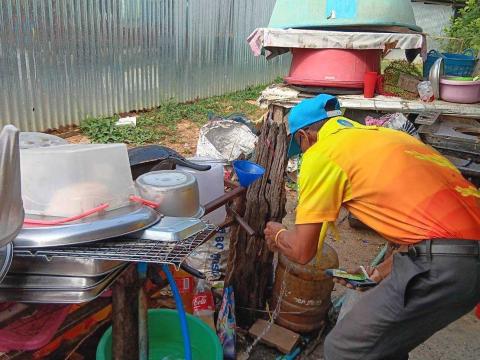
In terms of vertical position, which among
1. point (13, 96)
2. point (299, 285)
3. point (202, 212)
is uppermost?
point (202, 212)

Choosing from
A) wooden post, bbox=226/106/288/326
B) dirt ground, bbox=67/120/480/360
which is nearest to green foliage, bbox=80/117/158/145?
dirt ground, bbox=67/120/480/360

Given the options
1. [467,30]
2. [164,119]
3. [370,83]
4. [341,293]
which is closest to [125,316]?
[341,293]

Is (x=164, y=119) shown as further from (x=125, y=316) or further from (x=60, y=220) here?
(x=60, y=220)

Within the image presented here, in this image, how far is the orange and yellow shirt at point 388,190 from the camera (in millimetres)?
1915

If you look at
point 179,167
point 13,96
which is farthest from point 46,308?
point 13,96

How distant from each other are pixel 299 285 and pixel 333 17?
460 centimetres

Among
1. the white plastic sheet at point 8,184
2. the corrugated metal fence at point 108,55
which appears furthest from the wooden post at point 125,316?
the corrugated metal fence at point 108,55

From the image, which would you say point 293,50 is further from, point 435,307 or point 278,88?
point 435,307

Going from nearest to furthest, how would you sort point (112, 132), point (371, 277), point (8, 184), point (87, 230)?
point (8, 184) → point (87, 230) → point (371, 277) → point (112, 132)

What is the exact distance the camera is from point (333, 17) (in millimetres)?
6246

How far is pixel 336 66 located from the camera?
6.20 metres

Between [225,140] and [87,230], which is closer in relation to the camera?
[87,230]

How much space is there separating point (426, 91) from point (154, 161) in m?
5.29

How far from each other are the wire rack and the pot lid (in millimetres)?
321
